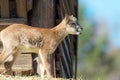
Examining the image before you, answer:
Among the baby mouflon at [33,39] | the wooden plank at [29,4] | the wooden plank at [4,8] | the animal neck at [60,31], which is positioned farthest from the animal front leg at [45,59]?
the wooden plank at [4,8]

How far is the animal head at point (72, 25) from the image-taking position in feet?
46.3

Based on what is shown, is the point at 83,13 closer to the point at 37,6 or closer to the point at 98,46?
the point at 98,46

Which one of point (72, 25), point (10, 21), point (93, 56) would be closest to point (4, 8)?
point (10, 21)

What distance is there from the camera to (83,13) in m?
22.2

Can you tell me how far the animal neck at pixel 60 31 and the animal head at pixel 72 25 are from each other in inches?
3.1

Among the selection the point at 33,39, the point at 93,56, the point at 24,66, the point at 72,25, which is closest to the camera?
the point at 33,39

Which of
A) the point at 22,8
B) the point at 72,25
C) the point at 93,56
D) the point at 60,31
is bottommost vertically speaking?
the point at 93,56

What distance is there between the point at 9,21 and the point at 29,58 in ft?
2.75

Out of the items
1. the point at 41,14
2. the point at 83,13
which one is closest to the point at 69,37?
the point at 41,14

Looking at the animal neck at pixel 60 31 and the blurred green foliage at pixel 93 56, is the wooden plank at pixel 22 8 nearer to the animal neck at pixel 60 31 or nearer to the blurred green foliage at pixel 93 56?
the animal neck at pixel 60 31

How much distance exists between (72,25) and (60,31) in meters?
0.27

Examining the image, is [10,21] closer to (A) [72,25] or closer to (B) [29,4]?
(B) [29,4]

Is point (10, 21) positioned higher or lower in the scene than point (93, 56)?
higher

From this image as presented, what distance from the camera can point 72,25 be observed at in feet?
46.6
